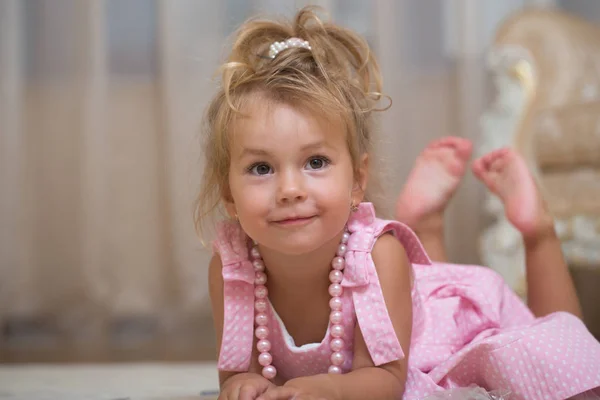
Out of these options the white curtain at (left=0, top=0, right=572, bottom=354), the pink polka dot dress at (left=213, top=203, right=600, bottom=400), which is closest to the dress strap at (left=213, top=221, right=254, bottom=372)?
the pink polka dot dress at (left=213, top=203, right=600, bottom=400)

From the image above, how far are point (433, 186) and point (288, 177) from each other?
0.49 m

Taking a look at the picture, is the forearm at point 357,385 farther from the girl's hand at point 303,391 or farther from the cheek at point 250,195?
the cheek at point 250,195

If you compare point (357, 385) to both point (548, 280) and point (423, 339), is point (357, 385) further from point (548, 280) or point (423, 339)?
point (548, 280)

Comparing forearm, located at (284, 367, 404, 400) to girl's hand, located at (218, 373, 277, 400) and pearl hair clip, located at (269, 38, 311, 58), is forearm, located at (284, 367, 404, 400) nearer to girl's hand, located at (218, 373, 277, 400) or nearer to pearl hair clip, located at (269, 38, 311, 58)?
girl's hand, located at (218, 373, 277, 400)

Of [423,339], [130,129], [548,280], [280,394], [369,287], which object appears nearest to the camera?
[280,394]

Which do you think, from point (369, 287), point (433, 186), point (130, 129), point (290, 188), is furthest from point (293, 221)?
point (130, 129)

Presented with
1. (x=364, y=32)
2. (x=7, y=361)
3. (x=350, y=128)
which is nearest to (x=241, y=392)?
(x=350, y=128)

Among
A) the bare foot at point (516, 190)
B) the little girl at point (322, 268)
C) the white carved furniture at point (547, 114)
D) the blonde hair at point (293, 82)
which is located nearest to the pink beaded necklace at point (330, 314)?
the little girl at point (322, 268)

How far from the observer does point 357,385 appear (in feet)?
2.70

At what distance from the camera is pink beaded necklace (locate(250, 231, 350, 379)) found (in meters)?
0.90

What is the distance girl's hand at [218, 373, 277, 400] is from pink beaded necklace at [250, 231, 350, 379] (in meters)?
0.08

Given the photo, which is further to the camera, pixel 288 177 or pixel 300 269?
pixel 300 269

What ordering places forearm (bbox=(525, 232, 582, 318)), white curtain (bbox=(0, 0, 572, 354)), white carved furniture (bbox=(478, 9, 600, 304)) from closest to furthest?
forearm (bbox=(525, 232, 582, 318)) → white carved furniture (bbox=(478, 9, 600, 304)) → white curtain (bbox=(0, 0, 572, 354))

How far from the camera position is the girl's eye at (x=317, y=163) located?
Result: 0.84 meters
